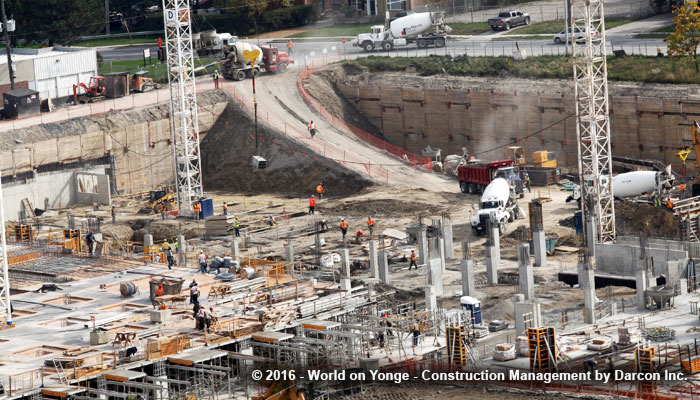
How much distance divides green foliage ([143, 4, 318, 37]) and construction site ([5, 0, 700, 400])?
15389mm

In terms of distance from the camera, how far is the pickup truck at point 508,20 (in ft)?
326

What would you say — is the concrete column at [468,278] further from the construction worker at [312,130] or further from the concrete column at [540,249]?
the construction worker at [312,130]

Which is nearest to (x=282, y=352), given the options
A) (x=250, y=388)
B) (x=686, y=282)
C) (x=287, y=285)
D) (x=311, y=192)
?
(x=250, y=388)

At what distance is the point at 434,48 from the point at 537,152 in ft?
73.8

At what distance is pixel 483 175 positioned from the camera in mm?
72750

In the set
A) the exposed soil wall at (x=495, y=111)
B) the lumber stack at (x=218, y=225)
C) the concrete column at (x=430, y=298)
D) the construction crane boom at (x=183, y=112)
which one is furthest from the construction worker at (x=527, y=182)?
the concrete column at (x=430, y=298)

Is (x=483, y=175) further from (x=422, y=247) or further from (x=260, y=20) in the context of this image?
(x=260, y=20)

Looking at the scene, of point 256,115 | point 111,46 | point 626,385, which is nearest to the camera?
point 626,385

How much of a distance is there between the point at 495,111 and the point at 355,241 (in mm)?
21514

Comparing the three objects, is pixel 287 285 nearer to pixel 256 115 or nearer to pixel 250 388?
pixel 250 388

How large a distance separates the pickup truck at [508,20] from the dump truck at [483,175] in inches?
1062

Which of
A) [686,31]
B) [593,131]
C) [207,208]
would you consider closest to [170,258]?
[207,208]

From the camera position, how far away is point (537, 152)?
77250 mm

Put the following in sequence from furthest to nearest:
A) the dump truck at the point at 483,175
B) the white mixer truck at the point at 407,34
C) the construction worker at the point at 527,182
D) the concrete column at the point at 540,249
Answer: the white mixer truck at the point at 407,34 → the construction worker at the point at 527,182 → the dump truck at the point at 483,175 → the concrete column at the point at 540,249
